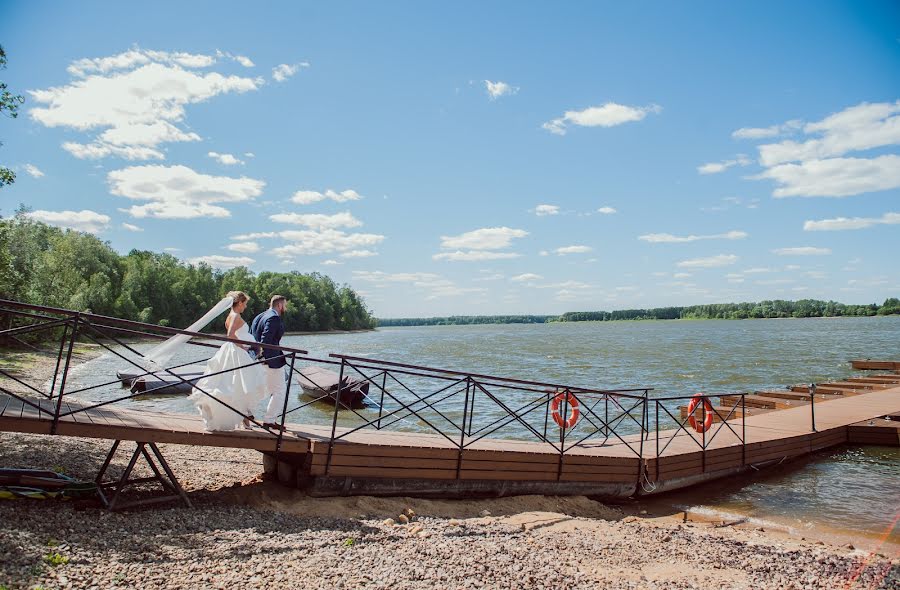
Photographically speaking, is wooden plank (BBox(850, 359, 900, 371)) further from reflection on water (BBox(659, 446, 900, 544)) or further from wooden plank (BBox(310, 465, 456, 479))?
wooden plank (BBox(310, 465, 456, 479))

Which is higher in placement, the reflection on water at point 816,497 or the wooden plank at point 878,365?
the wooden plank at point 878,365

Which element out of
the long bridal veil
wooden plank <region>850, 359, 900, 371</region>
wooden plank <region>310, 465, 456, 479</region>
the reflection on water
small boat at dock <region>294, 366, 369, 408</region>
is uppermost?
the long bridal veil

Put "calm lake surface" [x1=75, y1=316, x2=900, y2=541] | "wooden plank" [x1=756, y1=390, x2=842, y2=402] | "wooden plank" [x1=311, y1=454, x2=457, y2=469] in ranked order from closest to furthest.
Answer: "wooden plank" [x1=311, y1=454, x2=457, y2=469] < "calm lake surface" [x1=75, y1=316, x2=900, y2=541] < "wooden plank" [x1=756, y1=390, x2=842, y2=402]

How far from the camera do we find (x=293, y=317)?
387 feet

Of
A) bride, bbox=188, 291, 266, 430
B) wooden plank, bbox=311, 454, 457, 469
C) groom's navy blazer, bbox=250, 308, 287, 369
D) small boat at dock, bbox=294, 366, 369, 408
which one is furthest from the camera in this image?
small boat at dock, bbox=294, 366, 369, 408

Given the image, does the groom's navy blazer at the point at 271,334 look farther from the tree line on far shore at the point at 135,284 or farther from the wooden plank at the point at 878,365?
the wooden plank at the point at 878,365

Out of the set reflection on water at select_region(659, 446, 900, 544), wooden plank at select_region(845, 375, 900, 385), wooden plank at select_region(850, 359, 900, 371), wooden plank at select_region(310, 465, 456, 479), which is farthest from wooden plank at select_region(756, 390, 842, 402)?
wooden plank at select_region(310, 465, 456, 479)

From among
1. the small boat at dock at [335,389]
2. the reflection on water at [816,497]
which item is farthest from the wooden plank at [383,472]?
the small boat at dock at [335,389]

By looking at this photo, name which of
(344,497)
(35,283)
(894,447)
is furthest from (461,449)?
(35,283)

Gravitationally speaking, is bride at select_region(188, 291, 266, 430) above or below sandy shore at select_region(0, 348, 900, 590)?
above

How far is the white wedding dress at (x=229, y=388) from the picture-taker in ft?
24.0

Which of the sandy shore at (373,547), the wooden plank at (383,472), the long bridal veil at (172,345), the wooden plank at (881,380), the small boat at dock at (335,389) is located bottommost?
the small boat at dock at (335,389)

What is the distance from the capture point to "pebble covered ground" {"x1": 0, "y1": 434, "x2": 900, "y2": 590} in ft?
16.8

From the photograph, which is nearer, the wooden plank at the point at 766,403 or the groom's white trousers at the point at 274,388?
the groom's white trousers at the point at 274,388
